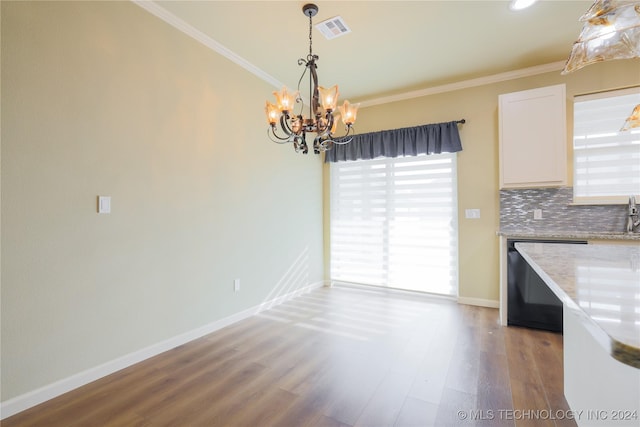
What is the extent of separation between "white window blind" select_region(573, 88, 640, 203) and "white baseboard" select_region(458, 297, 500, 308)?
56.8 inches

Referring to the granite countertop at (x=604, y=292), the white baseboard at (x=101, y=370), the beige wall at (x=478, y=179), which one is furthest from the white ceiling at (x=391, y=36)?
the white baseboard at (x=101, y=370)

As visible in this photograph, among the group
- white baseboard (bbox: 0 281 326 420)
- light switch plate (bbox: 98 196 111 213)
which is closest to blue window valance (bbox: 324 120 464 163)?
white baseboard (bbox: 0 281 326 420)

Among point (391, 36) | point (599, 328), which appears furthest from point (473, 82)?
point (599, 328)

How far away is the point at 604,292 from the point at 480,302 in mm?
3308

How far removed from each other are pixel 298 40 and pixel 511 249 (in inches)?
116

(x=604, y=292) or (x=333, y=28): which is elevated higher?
(x=333, y=28)

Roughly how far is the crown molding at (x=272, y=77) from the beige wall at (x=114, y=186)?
0.07 metres

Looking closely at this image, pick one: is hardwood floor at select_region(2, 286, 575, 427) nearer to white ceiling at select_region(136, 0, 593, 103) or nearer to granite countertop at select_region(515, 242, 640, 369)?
granite countertop at select_region(515, 242, 640, 369)

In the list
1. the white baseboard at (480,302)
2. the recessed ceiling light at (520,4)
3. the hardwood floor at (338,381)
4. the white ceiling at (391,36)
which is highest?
the white ceiling at (391,36)

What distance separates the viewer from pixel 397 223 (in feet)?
13.5

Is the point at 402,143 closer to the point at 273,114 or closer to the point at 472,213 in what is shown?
the point at 472,213

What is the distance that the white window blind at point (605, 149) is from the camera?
2.96 meters

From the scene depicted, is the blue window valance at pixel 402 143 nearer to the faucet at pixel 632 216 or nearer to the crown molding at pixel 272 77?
the crown molding at pixel 272 77

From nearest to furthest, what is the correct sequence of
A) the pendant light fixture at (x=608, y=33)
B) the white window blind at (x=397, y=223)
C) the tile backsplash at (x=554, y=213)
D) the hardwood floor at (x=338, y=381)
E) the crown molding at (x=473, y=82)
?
1. the pendant light fixture at (x=608, y=33)
2. the hardwood floor at (x=338, y=381)
3. the tile backsplash at (x=554, y=213)
4. the crown molding at (x=473, y=82)
5. the white window blind at (x=397, y=223)
